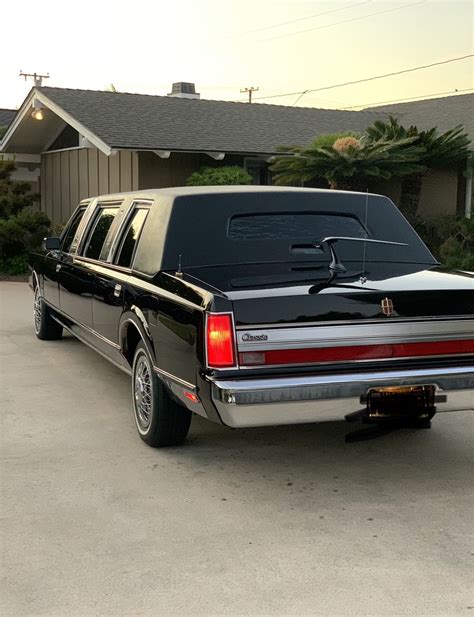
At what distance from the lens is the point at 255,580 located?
142 inches

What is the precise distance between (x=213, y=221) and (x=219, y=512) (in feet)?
7.13

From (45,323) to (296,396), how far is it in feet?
18.4

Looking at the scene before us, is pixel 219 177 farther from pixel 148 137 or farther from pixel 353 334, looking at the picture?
pixel 353 334

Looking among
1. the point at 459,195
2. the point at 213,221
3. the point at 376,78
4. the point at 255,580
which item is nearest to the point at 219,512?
the point at 255,580

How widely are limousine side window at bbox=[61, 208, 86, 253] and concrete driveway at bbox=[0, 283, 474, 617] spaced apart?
7.11ft

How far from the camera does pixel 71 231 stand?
8.34 metres

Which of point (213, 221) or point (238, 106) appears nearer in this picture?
point (213, 221)

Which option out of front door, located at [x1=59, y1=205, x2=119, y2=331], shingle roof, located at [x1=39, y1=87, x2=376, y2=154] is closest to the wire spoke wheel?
front door, located at [x1=59, y1=205, x2=119, y2=331]

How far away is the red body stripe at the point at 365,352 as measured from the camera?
447cm

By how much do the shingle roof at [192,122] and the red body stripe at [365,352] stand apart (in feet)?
43.0

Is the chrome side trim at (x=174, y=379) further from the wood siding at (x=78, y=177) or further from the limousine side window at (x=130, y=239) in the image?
the wood siding at (x=78, y=177)

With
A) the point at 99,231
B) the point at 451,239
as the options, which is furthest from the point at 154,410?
the point at 451,239

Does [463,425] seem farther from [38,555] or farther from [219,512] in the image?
[38,555]

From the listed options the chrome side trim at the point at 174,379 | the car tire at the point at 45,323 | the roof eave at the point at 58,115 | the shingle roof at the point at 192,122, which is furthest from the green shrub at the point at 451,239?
the chrome side trim at the point at 174,379
